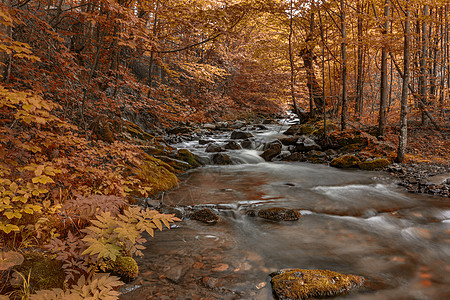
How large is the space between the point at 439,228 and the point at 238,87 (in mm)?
16248

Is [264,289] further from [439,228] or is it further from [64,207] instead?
[439,228]

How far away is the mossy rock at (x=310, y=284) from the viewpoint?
2.76 metres

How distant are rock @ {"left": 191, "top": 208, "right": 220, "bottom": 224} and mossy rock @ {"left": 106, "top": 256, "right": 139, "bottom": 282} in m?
2.00

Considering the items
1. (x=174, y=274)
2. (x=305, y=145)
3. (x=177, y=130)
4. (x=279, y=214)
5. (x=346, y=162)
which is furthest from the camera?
(x=177, y=130)

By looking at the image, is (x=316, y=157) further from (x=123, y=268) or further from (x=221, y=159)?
(x=123, y=268)

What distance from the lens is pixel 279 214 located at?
516 centimetres

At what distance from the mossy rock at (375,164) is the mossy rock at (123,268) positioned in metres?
8.73

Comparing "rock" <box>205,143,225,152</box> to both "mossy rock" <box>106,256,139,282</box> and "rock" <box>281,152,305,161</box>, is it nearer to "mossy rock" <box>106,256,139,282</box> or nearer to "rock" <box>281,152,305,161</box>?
"rock" <box>281,152,305,161</box>

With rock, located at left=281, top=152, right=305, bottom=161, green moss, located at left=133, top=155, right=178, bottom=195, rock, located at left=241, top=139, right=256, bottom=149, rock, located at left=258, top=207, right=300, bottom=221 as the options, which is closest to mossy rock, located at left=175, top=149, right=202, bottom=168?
green moss, located at left=133, top=155, right=178, bottom=195

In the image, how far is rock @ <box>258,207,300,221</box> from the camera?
5.12 m

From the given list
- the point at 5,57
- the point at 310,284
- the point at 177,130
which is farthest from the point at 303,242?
the point at 177,130

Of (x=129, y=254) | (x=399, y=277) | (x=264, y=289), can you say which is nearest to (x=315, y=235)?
(x=399, y=277)

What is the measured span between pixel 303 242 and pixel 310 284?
1501mm

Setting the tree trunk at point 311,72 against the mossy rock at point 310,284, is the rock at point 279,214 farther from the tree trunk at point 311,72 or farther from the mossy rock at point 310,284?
the tree trunk at point 311,72
